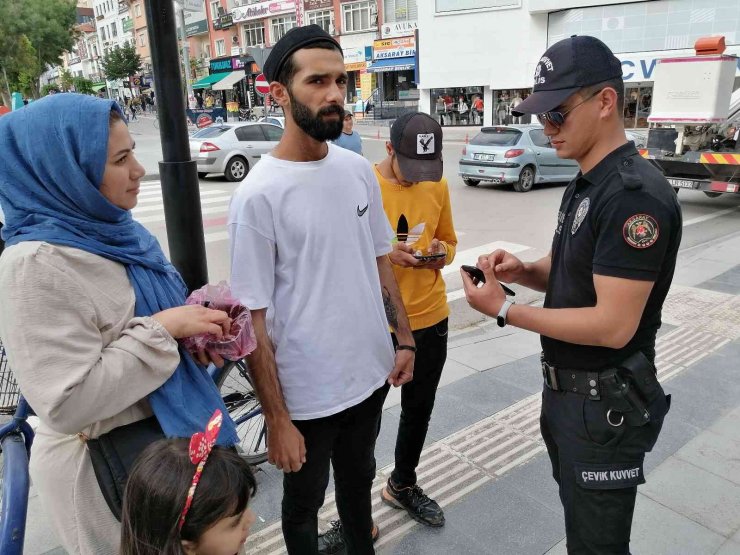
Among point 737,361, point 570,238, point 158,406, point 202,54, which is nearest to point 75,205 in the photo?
Result: point 158,406

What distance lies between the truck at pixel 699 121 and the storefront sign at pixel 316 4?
1282 inches

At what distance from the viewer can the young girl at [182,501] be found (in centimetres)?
Answer: 125

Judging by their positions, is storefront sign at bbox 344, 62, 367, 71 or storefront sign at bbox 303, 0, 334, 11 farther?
storefront sign at bbox 303, 0, 334, 11

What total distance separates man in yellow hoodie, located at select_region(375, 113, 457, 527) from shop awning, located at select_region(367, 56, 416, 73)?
34386 millimetres

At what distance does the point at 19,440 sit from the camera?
201 centimetres

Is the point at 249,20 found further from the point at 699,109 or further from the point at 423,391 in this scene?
the point at 423,391

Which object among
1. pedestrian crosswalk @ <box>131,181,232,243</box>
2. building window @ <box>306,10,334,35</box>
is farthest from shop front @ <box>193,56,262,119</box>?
pedestrian crosswalk @ <box>131,181,232,243</box>

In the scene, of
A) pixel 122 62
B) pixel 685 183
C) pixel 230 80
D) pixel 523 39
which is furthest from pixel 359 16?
pixel 685 183

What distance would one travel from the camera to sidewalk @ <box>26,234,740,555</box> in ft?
8.40

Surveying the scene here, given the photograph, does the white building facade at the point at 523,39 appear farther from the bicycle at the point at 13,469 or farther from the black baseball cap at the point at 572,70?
the bicycle at the point at 13,469

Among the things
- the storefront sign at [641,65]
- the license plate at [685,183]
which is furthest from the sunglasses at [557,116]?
the storefront sign at [641,65]

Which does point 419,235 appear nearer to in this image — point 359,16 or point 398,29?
point 398,29

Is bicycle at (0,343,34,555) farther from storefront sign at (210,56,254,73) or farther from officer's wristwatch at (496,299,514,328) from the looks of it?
storefront sign at (210,56,254,73)

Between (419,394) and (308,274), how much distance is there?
109 centimetres
